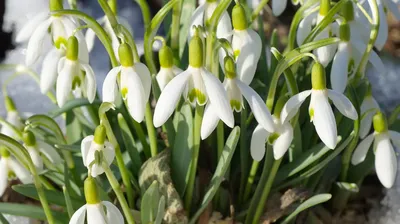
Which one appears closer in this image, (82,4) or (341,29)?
(341,29)

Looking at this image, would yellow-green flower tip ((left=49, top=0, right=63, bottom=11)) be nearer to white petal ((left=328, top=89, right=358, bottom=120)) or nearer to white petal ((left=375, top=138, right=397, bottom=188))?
white petal ((left=328, top=89, right=358, bottom=120))

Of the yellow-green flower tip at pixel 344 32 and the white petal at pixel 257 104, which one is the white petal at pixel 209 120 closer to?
the white petal at pixel 257 104

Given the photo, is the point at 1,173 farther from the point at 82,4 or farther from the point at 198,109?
the point at 82,4

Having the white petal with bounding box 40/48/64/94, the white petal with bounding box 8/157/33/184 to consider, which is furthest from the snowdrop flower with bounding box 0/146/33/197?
the white petal with bounding box 40/48/64/94

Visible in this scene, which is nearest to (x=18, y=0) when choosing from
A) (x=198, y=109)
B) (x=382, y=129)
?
(x=198, y=109)

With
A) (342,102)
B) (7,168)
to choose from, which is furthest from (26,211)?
(342,102)

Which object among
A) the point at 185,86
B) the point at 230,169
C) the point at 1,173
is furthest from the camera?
the point at 230,169

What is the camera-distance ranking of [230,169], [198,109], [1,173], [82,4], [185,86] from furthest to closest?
[82,4], [230,169], [1,173], [198,109], [185,86]
